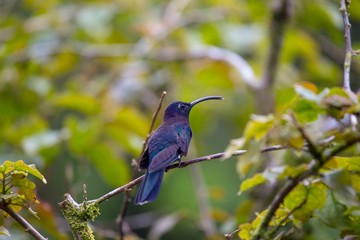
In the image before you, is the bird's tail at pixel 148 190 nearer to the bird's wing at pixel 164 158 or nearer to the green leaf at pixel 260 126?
the bird's wing at pixel 164 158

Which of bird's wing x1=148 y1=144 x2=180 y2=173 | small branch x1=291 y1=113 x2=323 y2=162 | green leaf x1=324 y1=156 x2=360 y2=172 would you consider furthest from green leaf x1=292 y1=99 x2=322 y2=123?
bird's wing x1=148 y1=144 x2=180 y2=173

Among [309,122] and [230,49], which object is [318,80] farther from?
[309,122]

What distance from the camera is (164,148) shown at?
9.65ft

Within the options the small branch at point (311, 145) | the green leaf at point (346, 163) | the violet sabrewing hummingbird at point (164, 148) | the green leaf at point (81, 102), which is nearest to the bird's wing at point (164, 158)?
the violet sabrewing hummingbird at point (164, 148)

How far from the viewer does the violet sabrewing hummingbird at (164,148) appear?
242cm

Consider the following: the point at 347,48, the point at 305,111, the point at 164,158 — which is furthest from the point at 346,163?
the point at 164,158

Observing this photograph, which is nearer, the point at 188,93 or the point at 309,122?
the point at 309,122

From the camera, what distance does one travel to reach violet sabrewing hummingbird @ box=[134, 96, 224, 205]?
2.42 meters

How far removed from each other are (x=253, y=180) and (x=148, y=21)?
397cm

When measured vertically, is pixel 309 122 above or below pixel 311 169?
above

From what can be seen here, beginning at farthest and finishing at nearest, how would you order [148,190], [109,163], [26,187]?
[109,163] → [148,190] → [26,187]

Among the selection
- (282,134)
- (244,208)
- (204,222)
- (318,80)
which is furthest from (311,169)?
(318,80)

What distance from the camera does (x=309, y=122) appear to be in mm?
1709

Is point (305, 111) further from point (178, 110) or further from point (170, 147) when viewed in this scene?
point (178, 110)
